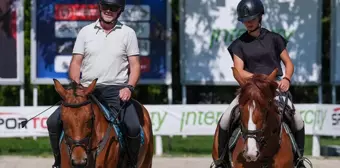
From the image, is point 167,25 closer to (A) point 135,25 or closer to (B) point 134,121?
(A) point 135,25

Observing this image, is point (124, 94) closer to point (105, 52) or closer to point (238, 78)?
point (105, 52)

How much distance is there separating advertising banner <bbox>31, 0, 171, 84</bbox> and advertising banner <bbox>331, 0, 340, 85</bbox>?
12.1 feet

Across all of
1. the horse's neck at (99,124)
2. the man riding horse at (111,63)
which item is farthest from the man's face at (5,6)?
the horse's neck at (99,124)

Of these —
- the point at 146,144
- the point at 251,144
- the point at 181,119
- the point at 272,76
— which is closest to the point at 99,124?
the point at 146,144

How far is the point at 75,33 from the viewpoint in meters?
19.3

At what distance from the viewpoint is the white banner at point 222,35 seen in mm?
19688

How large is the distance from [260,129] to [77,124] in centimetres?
183

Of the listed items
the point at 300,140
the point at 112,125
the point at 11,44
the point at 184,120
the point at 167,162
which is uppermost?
the point at 11,44

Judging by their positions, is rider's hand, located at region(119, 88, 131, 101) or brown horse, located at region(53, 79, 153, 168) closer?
brown horse, located at region(53, 79, 153, 168)

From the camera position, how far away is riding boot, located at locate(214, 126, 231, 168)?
9.88 m

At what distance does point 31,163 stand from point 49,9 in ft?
13.4

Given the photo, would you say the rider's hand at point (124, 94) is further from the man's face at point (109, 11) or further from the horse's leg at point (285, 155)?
the horse's leg at point (285, 155)

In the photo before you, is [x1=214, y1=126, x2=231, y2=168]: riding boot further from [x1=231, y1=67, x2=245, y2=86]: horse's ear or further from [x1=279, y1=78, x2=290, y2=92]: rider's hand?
[x1=231, y1=67, x2=245, y2=86]: horse's ear

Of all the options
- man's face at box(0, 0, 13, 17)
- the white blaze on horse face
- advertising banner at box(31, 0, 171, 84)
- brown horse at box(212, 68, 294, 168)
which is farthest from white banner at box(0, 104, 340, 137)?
the white blaze on horse face
